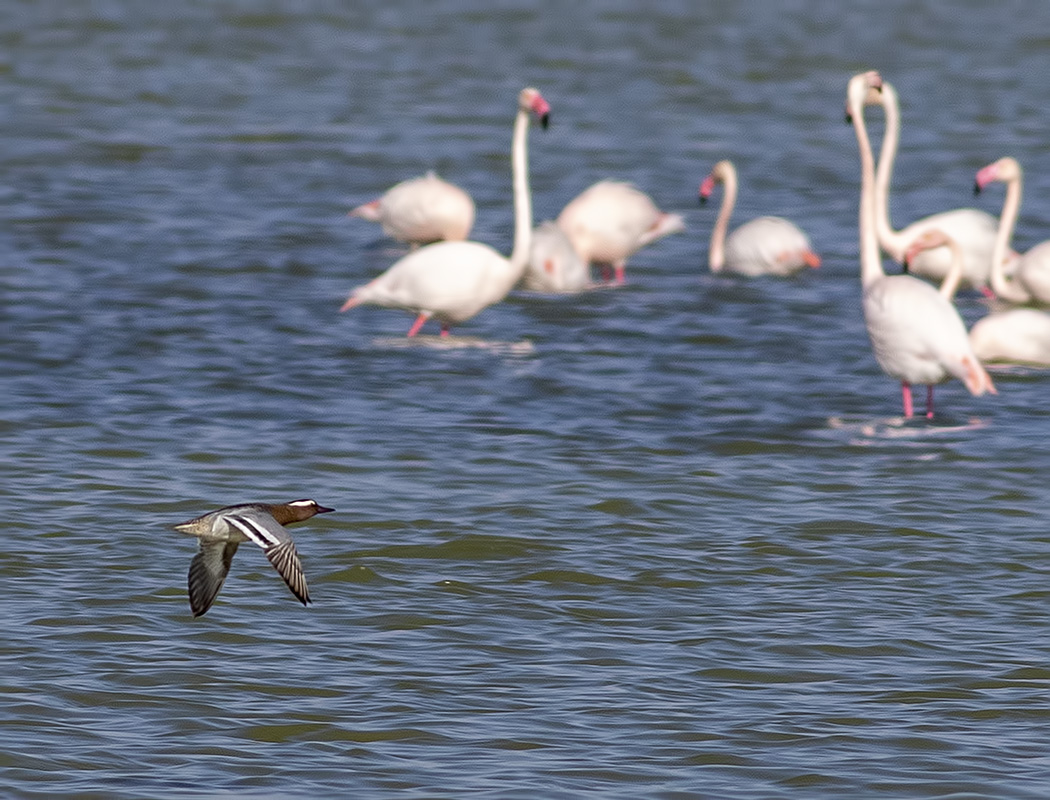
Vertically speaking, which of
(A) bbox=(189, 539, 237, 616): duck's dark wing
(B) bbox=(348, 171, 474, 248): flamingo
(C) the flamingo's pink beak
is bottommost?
(A) bbox=(189, 539, 237, 616): duck's dark wing

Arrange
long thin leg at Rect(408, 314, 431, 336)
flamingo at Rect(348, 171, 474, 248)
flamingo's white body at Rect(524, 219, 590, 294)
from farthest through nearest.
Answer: flamingo at Rect(348, 171, 474, 248), flamingo's white body at Rect(524, 219, 590, 294), long thin leg at Rect(408, 314, 431, 336)

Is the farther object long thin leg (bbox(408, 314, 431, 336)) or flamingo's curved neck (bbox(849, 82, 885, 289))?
long thin leg (bbox(408, 314, 431, 336))

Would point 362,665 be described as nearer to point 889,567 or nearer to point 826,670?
point 826,670

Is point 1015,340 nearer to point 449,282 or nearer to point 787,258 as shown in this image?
point 787,258

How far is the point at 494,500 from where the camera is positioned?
10.4 metres

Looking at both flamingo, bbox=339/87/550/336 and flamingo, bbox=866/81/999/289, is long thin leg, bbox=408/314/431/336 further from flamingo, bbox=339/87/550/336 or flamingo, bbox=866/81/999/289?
flamingo, bbox=866/81/999/289

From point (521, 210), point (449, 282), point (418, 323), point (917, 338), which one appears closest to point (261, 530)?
point (917, 338)

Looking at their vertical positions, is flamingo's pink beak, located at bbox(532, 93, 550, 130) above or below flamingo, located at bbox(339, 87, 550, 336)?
above

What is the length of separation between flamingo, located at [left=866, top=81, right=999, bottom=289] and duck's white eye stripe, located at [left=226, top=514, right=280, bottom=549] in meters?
10.2

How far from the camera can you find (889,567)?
9492mm

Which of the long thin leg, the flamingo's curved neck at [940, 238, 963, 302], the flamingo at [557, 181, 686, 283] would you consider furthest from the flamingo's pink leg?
the flamingo at [557, 181, 686, 283]

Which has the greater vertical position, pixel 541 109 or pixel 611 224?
pixel 541 109

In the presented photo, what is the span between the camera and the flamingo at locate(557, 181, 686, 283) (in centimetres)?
1714

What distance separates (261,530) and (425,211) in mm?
11775
